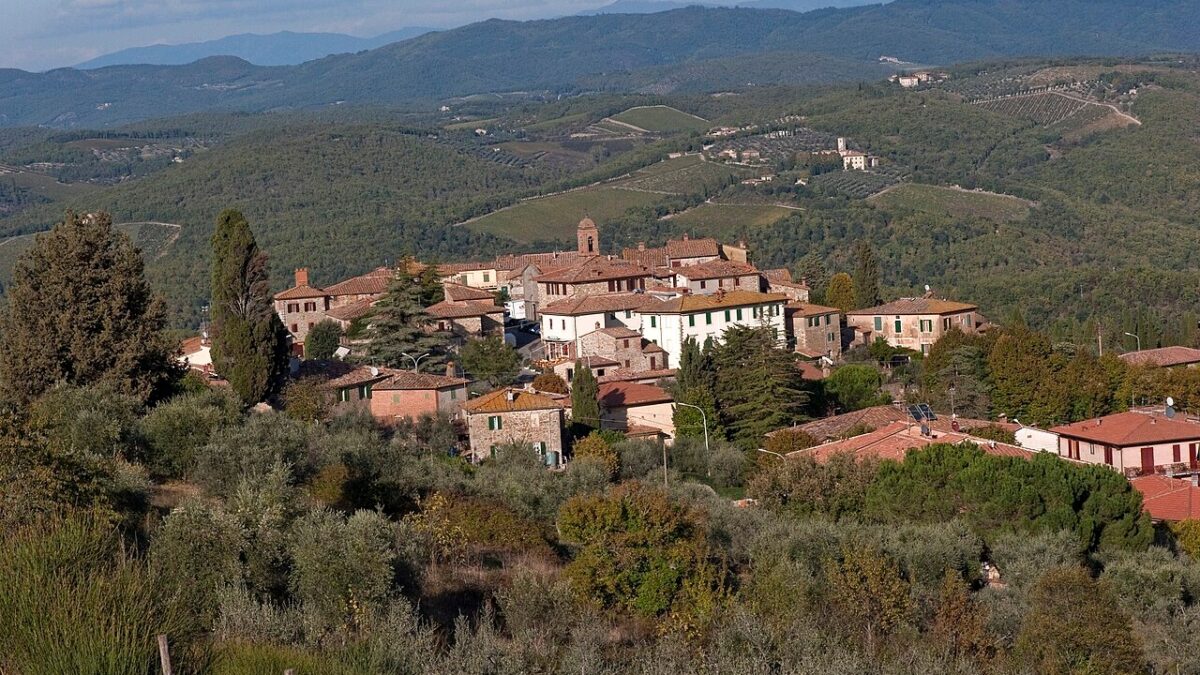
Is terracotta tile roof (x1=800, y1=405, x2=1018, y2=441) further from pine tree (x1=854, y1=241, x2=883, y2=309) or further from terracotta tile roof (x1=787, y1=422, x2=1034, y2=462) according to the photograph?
pine tree (x1=854, y1=241, x2=883, y2=309)

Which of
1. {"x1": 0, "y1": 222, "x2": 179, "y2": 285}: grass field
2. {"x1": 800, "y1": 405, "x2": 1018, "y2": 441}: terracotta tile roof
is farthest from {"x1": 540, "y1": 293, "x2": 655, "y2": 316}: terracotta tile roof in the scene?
{"x1": 0, "y1": 222, "x2": 179, "y2": 285}: grass field

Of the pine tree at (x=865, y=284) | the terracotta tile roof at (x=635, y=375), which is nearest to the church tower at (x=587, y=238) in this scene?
the pine tree at (x=865, y=284)

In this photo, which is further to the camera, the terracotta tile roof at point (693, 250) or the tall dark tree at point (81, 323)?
the terracotta tile roof at point (693, 250)

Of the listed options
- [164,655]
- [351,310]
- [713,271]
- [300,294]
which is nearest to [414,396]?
[351,310]

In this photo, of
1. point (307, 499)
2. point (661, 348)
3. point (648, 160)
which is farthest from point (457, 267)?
point (648, 160)

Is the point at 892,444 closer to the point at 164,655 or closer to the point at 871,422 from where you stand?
the point at 871,422

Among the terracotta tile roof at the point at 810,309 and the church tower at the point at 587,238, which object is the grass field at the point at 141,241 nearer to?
the church tower at the point at 587,238
